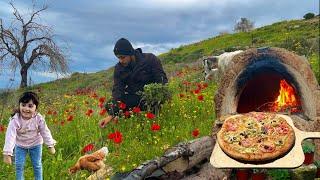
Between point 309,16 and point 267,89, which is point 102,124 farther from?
point 309,16

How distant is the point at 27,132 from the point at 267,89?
14.4ft

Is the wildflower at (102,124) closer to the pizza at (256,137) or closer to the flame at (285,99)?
the flame at (285,99)

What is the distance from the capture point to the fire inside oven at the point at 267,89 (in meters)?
7.99

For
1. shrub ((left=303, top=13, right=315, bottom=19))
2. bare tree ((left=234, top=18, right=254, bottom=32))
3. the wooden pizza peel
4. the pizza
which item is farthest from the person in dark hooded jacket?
bare tree ((left=234, top=18, right=254, bottom=32))

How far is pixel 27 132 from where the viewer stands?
21.9ft

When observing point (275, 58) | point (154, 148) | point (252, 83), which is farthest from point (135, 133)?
point (275, 58)

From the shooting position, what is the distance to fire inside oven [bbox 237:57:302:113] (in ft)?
26.2

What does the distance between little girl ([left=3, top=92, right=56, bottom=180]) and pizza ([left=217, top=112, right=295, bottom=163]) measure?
7.18 ft

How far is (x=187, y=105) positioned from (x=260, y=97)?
7.01 feet

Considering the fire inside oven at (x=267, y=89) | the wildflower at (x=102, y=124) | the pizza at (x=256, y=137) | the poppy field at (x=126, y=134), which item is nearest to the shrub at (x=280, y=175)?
the pizza at (x=256, y=137)

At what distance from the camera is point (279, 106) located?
8.48m

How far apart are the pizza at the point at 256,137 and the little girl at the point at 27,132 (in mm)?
2189

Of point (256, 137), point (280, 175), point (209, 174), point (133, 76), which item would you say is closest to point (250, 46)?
point (133, 76)

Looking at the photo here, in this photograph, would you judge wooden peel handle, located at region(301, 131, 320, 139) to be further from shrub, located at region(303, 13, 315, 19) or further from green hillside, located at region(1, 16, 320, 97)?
shrub, located at region(303, 13, 315, 19)
